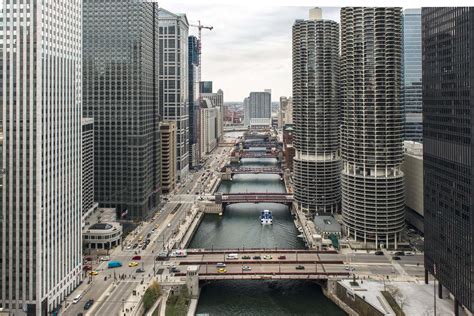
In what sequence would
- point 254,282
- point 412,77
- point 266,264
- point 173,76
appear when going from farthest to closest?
point 173,76, point 412,77, point 266,264, point 254,282

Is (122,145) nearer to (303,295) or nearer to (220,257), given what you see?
(220,257)

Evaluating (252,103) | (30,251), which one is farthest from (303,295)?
(252,103)

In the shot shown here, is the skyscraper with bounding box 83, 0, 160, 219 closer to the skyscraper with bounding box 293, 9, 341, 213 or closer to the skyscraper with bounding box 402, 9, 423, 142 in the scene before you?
the skyscraper with bounding box 293, 9, 341, 213

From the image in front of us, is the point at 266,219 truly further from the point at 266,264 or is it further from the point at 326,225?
the point at 266,264

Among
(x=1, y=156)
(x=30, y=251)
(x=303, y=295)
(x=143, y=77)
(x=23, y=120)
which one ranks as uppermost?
(x=143, y=77)

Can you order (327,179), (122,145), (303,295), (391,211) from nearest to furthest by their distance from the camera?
(303,295) < (391,211) < (122,145) < (327,179)

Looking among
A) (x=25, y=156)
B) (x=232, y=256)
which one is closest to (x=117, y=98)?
(x=232, y=256)
